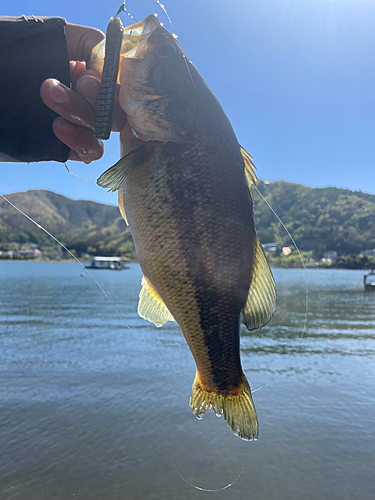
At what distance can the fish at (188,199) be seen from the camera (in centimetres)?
184

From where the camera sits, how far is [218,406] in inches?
82.4

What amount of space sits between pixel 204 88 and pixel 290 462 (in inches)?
394

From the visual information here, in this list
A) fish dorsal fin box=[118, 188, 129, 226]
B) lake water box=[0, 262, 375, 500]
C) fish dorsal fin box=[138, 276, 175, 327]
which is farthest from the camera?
lake water box=[0, 262, 375, 500]

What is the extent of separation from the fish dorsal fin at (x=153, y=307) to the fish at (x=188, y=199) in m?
0.16

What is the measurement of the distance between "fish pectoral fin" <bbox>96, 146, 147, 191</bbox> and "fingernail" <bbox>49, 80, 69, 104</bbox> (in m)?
0.44

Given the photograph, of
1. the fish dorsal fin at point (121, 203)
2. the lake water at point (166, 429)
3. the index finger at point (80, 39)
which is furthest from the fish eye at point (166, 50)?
the lake water at point (166, 429)

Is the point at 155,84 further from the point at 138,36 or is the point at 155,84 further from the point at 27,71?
the point at 27,71

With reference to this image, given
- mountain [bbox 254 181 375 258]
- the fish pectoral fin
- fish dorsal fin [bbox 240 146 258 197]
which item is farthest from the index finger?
mountain [bbox 254 181 375 258]

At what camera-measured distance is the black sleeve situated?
1895 mm

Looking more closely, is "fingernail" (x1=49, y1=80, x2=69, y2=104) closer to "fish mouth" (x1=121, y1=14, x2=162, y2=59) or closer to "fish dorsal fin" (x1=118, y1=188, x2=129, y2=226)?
"fish mouth" (x1=121, y1=14, x2=162, y2=59)

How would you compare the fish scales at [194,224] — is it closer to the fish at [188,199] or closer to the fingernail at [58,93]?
the fish at [188,199]

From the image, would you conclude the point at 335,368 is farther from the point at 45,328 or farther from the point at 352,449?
the point at 45,328

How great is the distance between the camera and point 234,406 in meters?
2.07

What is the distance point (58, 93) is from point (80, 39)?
56 centimetres
